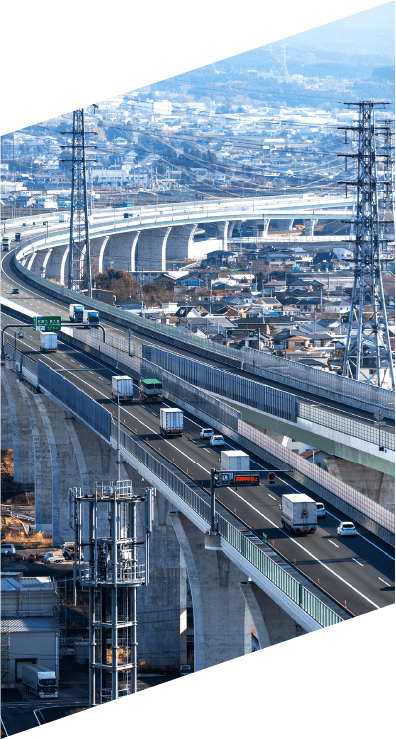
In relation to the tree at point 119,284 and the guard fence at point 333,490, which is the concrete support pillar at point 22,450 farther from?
the tree at point 119,284

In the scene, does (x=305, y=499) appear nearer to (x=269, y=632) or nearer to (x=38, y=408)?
(x=269, y=632)

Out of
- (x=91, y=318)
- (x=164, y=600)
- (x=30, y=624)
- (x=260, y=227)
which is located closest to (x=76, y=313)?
(x=91, y=318)

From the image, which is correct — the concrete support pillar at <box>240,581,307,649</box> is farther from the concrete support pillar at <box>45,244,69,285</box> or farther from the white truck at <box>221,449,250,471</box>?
the concrete support pillar at <box>45,244,69,285</box>

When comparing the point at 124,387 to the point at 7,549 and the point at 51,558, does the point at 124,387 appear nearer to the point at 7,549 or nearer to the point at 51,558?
the point at 51,558

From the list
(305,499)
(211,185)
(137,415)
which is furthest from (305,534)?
(211,185)

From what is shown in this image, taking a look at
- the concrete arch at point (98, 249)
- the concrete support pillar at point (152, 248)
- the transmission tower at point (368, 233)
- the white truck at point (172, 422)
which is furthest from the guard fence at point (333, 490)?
the concrete support pillar at point (152, 248)
